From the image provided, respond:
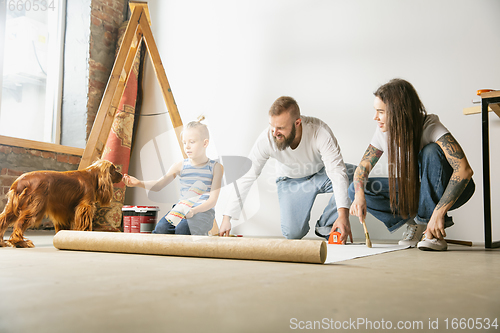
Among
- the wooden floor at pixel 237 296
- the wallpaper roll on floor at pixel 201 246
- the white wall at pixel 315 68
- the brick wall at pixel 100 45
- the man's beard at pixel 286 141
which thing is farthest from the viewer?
the brick wall at pixel 100 45

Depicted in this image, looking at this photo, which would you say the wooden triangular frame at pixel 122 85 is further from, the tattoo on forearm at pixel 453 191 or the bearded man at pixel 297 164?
the tattoo on forearm at pixel 453 191

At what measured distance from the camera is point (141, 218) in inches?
96.7

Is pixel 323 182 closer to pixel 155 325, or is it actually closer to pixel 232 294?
pixel 232 294

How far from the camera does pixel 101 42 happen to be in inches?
133

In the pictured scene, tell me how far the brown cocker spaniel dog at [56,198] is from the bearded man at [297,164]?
65 centimetres

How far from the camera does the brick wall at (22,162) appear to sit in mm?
2633

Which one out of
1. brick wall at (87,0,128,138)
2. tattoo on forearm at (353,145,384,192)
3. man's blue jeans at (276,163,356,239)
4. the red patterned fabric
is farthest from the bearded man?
brick wall at (87,0,128,138)

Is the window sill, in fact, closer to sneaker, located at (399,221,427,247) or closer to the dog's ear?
the dog's ear

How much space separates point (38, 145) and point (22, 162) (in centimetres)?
17

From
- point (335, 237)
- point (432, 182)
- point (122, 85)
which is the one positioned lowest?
point (335, 237)

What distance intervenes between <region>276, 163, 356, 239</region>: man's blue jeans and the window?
2.12 meters

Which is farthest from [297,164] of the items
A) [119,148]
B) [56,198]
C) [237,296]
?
[237,296]

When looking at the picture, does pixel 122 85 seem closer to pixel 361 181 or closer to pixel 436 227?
pixel 361 181

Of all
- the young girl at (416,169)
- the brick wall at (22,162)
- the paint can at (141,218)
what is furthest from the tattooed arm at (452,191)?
the brick wall at (22,162)
